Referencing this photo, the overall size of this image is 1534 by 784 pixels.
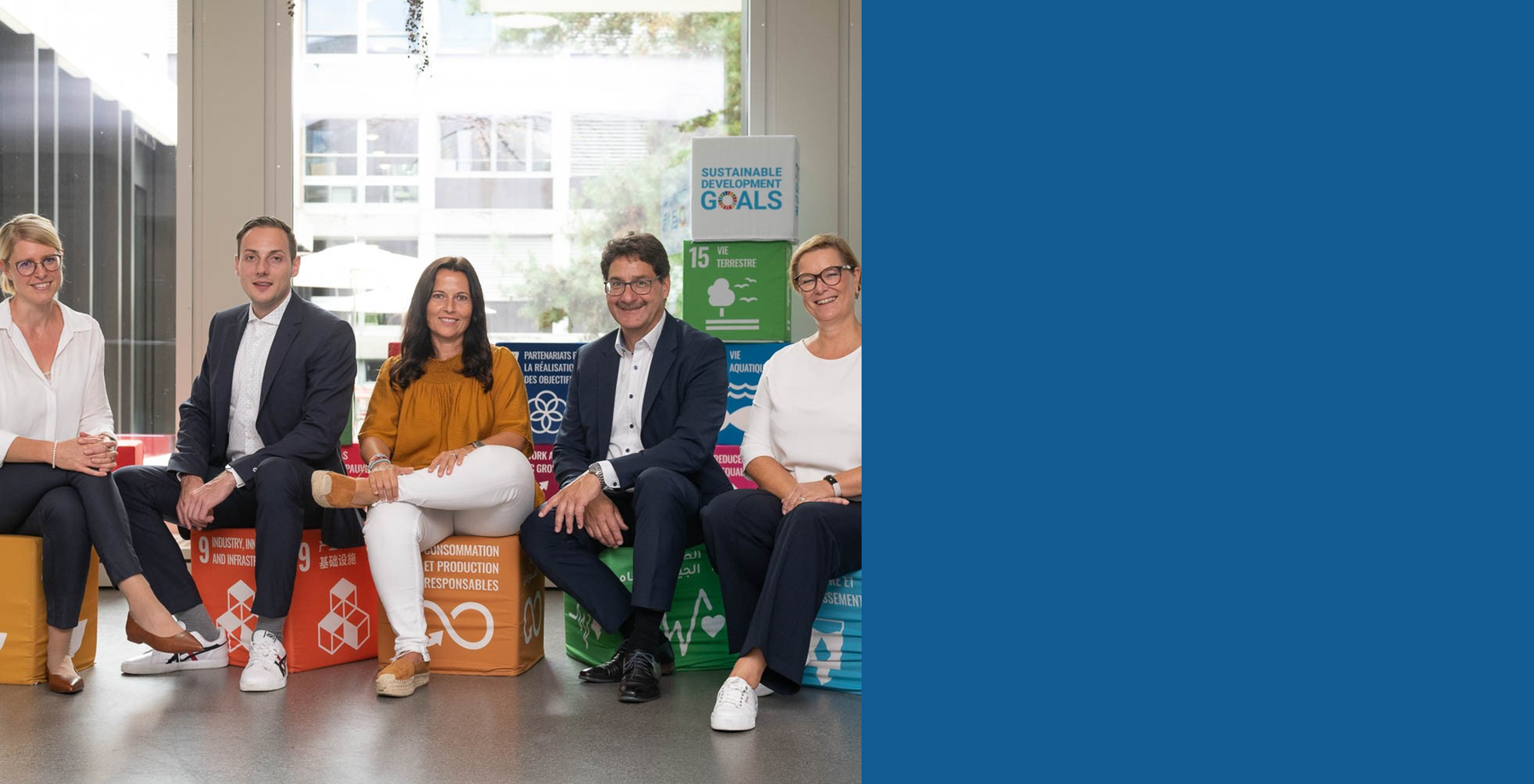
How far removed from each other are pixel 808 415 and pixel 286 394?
142cm

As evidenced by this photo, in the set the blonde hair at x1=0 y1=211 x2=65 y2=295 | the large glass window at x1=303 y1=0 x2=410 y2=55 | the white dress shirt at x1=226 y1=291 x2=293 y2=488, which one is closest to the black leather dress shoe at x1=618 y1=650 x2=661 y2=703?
the white dress shirt at x1=226 y1=291 x2=293 y2=488

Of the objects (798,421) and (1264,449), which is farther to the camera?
(798,421)

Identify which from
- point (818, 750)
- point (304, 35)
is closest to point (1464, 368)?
point (818, 750)

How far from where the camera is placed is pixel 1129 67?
104cm

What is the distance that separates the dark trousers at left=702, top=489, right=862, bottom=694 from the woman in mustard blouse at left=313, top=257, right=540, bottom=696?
1.85ft

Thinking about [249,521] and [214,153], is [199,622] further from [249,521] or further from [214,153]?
[214,153]

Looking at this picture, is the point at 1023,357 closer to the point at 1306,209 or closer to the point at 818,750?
the point at 1306,209

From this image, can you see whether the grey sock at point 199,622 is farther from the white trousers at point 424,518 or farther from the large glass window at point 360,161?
the large glass window at point 360,161

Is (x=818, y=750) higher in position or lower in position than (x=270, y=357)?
lower

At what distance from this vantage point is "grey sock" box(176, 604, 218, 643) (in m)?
3.17

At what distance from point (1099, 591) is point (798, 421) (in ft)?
6.68

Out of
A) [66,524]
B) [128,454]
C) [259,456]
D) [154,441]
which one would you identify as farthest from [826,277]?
[154,441]

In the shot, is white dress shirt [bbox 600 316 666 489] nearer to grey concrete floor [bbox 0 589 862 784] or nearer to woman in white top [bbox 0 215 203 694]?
grey concrete floor [bbox 0 589 862 784]

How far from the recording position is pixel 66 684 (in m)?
2.89
